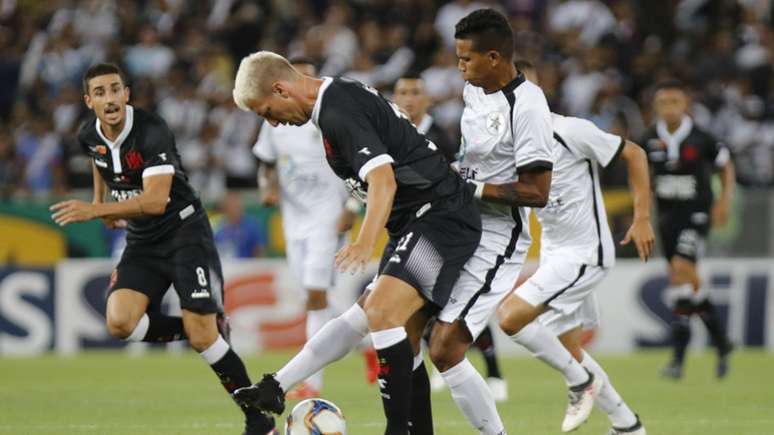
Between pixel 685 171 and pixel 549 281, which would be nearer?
pixel 549 281

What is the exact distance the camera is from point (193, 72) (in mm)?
20531

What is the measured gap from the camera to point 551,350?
8664 mm

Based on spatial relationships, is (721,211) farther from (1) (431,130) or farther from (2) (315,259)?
(2) (315,259)

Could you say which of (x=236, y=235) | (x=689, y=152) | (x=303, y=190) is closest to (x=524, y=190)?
(x=303, y=190)

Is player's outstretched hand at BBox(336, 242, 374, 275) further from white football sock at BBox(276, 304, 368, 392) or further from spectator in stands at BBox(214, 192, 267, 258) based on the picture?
spectator in stands at BBox(214, 192, 267, 258)

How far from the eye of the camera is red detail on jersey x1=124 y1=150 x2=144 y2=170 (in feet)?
28.0

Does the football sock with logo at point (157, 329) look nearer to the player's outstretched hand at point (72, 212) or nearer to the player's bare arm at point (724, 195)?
the player's outstretched hand at point (72, 212)

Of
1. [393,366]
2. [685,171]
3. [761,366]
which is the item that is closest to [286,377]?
[393,366]

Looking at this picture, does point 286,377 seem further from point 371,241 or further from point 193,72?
point 193,72

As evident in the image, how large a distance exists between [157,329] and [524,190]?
273 cm

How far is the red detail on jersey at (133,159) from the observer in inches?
336

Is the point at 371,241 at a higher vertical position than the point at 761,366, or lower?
higher

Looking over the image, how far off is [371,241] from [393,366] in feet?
2.43

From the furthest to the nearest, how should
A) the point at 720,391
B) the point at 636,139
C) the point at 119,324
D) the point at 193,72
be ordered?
the point at 193,72 → the point at 636,139 → the point at 720,391 → the point at 119,324
